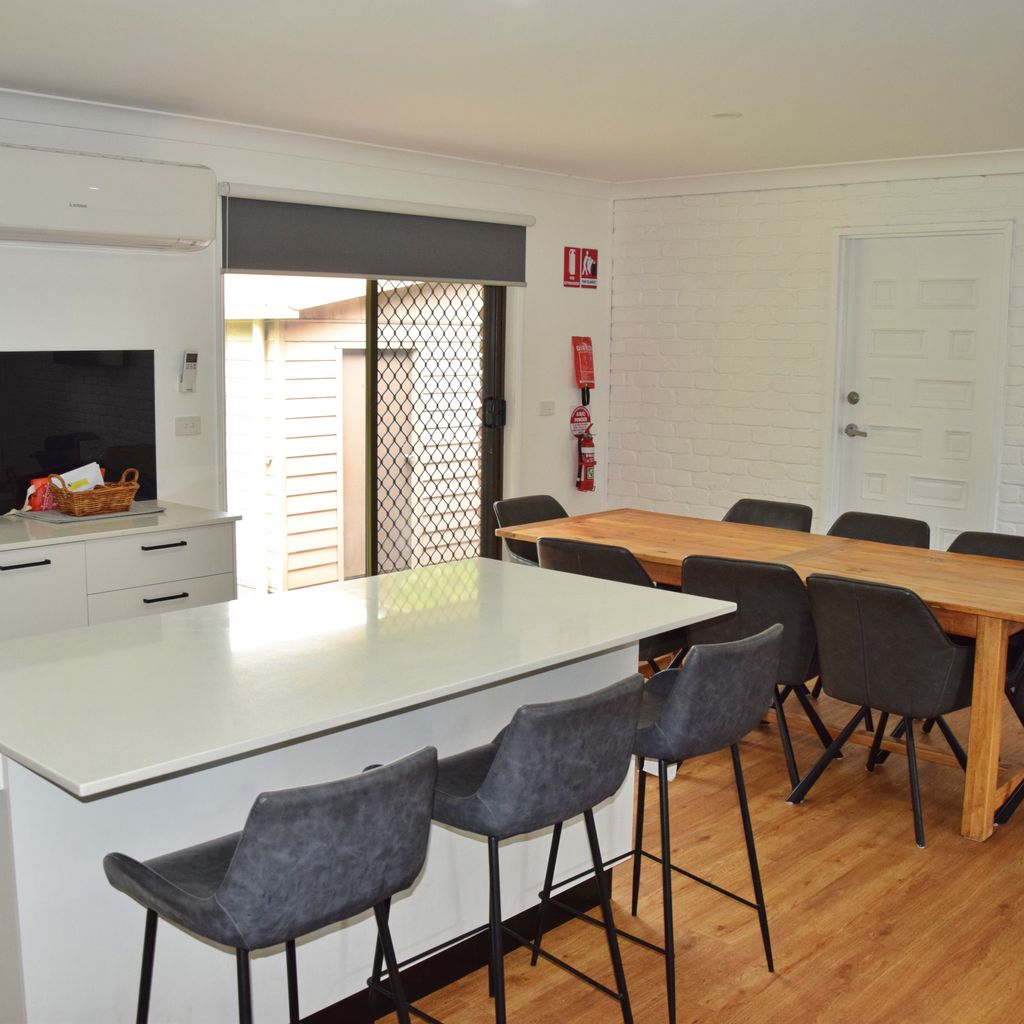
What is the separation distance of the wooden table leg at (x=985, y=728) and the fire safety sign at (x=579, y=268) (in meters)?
4.09

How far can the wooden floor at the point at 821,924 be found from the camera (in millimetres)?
2893

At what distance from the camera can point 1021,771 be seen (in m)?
4.19

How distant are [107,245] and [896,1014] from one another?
4.16 meters

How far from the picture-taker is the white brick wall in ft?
20.1

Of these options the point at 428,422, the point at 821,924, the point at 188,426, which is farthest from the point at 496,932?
the point at 428,422

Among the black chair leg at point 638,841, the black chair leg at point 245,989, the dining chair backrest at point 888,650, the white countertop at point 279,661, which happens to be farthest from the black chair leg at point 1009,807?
the black chair leg at point 245,989

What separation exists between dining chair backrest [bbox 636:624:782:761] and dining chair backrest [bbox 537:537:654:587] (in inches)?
58.7

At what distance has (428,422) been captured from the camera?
680cm

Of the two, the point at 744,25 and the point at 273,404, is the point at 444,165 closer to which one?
the point at 273,404

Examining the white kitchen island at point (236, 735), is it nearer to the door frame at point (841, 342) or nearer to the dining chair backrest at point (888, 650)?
the dining chair backrest at point (888, 650)

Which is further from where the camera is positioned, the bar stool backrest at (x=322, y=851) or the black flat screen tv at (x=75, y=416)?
the black flat screen tv at (x=75, y=416)

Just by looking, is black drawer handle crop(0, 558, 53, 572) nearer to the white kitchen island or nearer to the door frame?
the white kitchen island

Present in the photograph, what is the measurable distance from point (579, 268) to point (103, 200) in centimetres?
331

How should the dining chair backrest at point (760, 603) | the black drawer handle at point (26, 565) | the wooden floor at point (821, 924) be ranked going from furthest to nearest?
the black drawer handle at point (26, 565)
the dining chair backrest at point (760, 603)
the wooden floor at point (821, 924)
